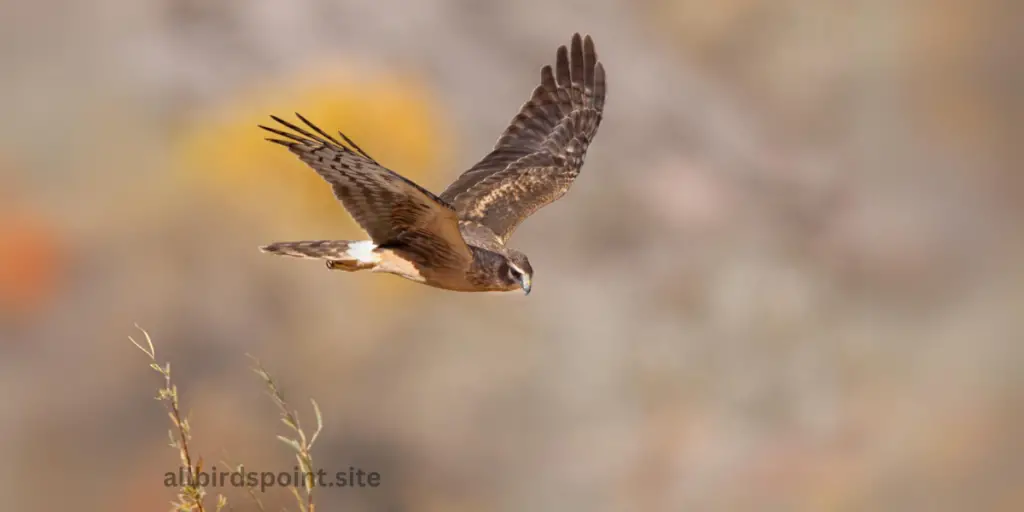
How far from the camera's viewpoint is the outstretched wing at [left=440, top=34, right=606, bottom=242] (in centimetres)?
535

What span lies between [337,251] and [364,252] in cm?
12

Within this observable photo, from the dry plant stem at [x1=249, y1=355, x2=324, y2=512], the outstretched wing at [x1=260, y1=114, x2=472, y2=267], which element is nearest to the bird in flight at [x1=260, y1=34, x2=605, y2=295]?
the outstretched wing at [x1=260, y1=114, x2=472, y2=267]

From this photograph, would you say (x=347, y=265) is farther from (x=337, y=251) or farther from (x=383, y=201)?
(x=383, y=201)

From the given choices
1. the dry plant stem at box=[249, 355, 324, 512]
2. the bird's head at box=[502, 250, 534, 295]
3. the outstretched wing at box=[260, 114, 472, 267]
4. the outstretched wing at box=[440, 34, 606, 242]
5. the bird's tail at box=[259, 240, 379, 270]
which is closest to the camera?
the dry plant stem at box=[249, 355, 324, 512]

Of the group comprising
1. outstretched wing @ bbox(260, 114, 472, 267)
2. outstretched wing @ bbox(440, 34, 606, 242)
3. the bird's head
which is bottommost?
outstretched wing @ bbox(260, 114, 472, 267)

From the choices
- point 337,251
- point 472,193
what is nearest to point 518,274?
point 337,251

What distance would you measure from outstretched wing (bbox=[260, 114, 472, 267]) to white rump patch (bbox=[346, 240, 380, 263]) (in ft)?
0.15

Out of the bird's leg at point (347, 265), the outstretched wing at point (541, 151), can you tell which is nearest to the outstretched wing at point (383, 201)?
the bird's leg at point (347, 265)

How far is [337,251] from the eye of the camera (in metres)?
4.23

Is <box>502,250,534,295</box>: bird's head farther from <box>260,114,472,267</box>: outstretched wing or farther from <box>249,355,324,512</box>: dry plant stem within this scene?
<box>249,355,324,512</box>: dry plant stem

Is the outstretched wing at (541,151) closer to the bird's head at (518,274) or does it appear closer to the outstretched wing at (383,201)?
the bird's head at (518,274)

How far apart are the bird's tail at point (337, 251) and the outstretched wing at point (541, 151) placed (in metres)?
1.04

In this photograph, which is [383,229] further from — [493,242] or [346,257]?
[493,242]

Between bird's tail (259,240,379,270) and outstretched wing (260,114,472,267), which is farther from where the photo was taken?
bird's tail (259,240,379,270)
